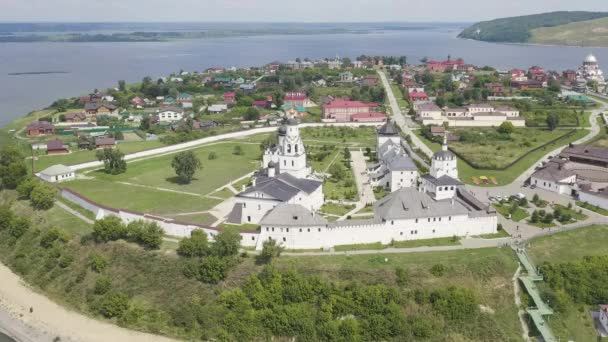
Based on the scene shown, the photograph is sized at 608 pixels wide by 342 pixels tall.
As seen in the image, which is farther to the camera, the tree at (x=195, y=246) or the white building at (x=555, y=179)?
the white building at (x=555, y=179)

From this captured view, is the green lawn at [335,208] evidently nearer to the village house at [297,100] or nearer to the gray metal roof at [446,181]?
the gray metal roof at [446,181]

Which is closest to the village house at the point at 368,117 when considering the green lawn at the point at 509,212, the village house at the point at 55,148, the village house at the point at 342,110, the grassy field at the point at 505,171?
the village house at the point at 342,110

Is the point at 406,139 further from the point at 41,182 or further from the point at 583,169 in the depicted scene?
the point at 41,182

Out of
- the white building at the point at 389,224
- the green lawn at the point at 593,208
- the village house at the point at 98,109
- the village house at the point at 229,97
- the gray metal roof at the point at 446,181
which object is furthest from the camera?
the village house at the point at 229,97

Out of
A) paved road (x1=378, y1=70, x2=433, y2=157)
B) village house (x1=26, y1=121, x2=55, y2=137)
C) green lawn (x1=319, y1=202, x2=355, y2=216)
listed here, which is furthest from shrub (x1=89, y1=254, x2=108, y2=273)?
village house (x1=26, y1=121, x2=55, y2=137)

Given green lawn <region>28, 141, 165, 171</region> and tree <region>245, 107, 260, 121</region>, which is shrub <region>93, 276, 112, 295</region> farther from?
tree <region>245, 107, 260, 121</region>

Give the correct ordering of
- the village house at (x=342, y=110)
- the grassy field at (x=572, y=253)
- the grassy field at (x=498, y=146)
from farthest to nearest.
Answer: the village house at (x=342, y=110) → the grassy field at (x=498, y=146) → the grassy field at (x=572, y=253)

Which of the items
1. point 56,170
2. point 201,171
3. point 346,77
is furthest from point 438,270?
point 346,77
